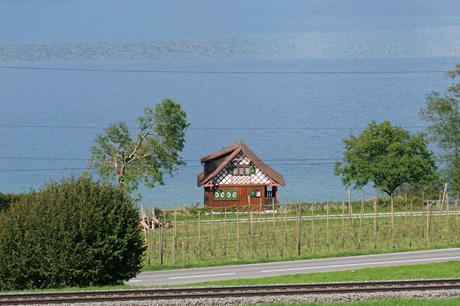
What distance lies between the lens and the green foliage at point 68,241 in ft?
112

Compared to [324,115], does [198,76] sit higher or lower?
higher

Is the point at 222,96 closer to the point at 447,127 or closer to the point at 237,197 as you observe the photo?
the point at 447,127

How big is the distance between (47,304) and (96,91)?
411 ft

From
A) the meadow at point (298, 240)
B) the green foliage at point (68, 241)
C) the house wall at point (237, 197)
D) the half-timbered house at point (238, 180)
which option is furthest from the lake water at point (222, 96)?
the green foliage at point (68, 241)

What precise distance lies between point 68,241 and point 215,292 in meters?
6.89

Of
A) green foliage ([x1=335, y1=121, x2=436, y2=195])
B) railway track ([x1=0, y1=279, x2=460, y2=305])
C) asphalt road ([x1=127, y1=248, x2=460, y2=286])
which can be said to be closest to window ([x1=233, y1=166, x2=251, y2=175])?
green foliage ([x1=335, y1=121, x2=436, y2=195])

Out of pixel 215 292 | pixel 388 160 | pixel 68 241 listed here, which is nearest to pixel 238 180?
pixel 388 160

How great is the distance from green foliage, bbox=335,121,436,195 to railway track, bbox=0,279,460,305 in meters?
35.7

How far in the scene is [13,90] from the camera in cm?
15400

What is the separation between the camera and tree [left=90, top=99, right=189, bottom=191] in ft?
220

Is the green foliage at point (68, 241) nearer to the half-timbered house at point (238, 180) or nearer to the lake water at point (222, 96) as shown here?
the half-timbered house at point (238, 180)

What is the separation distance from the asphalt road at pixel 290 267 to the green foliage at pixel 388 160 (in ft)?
70.6

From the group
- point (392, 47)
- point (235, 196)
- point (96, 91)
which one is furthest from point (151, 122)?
point (392, 47)

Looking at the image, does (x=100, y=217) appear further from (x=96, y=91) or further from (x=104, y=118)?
(x=96, y=91)
